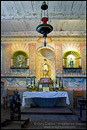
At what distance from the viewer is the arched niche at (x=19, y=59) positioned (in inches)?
364

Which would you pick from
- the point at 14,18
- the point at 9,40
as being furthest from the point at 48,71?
the point at 14,18

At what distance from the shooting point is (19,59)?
30.7ft

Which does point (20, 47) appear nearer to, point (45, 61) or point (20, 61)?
point (20, 61)

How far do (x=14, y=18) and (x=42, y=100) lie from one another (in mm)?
4482

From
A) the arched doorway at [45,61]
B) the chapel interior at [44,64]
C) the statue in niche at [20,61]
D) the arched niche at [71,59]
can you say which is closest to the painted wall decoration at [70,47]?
the chapel interior at [44,64]

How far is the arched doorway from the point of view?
9.34 metres

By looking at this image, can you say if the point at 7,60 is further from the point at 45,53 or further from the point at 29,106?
the point at 29,106

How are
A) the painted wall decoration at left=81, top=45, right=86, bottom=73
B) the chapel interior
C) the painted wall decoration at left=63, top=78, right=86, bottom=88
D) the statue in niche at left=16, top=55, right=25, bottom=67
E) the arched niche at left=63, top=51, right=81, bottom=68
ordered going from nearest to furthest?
the chapel interior → the painted wall decoration at left=63, top=78, right=86, bottom=88 → the painted wall decoration at left=81, top=45, right=86, bottom=73 → the arched niche at left=63, top=51, right=81, bottom=68 → the statue in niche at left=16, top=55, right=25, bottom=67

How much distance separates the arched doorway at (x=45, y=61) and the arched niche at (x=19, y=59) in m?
0.76

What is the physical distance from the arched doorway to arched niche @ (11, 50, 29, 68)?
0.76 m

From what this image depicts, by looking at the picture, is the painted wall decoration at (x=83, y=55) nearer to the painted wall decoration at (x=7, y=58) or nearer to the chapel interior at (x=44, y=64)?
the chapel interior at (x=44, y=64)

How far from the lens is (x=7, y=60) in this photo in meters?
9.25

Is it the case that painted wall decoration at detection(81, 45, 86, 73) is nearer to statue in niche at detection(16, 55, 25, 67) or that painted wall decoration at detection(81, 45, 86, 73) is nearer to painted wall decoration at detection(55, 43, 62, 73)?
painted wall decoration at detection(55, 43, 62, 73)

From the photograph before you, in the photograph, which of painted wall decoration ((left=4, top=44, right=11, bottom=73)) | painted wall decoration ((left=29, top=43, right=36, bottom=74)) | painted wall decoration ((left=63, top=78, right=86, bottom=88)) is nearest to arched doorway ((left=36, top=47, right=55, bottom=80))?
painted wall decoration ((left=29, top=43, right=36, bottom=74))
